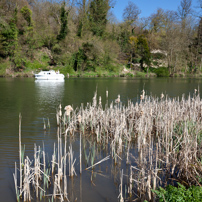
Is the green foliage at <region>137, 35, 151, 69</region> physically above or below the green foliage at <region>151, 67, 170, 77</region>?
above

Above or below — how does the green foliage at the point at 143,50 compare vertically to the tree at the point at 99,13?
below

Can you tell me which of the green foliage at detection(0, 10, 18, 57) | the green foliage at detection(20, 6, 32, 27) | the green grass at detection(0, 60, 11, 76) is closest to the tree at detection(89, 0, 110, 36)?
the green foliage at detection(20, 6, 32, 27)

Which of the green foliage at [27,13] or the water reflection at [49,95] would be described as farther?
the green foliage at [27,13]

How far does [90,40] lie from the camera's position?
49.8 m

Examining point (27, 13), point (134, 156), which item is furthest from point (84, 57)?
point (134, 156)

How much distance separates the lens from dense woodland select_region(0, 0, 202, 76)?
45719mm

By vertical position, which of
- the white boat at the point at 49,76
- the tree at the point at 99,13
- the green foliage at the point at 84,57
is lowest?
the white boat at the point at 49,76

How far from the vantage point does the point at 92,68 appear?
51000 mm

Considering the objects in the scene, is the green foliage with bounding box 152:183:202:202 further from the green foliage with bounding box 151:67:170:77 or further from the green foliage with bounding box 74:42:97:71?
the green foliage with bounding box 151:67:170:77

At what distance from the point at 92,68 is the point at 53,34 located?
11.6 meters

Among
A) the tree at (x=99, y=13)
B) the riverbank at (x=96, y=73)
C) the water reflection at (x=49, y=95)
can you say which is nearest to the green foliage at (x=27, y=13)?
the riverbank at (x=96, y=73)

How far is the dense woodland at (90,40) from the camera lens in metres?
45.7

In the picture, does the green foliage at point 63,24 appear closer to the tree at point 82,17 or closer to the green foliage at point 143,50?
the tree at point 82,17

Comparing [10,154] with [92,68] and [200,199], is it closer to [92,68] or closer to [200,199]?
[200,199]
